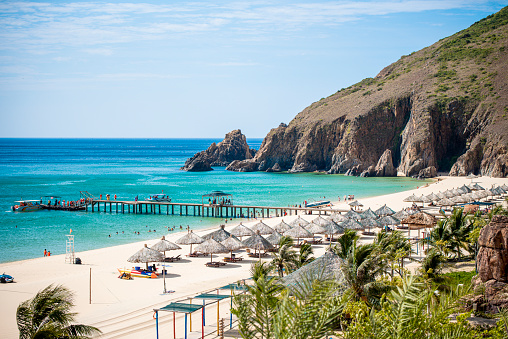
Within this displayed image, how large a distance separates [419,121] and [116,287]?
297 ft

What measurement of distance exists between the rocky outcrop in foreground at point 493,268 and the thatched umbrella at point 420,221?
1857 cm

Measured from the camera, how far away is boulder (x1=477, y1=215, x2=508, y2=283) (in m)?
16.6

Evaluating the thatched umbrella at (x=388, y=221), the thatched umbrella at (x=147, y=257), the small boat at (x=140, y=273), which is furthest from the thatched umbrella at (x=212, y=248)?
the thatched umbrella at (x=388, y=221)

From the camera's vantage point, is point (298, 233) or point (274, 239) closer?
point (274, 239)

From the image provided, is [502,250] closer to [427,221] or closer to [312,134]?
[427,221]

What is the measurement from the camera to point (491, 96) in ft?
324

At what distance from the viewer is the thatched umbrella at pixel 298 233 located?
34.3 meters

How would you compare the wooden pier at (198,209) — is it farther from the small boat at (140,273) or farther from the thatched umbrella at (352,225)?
the small boat at (140,273)

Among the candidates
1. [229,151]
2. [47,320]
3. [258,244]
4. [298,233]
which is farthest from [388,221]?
[229,151]

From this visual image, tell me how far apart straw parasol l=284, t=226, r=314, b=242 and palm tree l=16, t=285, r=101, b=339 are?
2361 centimetres

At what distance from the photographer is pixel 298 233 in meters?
34.5

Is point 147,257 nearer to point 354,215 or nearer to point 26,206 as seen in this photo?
point 354,215

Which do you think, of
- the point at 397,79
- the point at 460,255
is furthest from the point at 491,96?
the point at 460,255

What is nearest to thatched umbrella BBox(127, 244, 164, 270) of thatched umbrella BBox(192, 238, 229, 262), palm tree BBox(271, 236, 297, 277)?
thatched umbrella BBox(192, 238, 229, 262)
